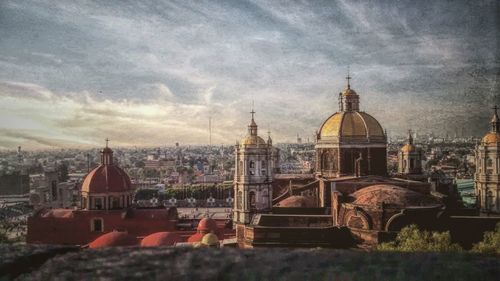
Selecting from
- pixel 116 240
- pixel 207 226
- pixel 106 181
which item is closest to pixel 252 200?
pixel 207 226

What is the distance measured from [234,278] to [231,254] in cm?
22

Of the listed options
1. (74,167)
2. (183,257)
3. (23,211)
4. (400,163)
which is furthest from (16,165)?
(183,257)

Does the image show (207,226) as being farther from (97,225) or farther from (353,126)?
(353,126)

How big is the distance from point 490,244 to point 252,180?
1285 cm

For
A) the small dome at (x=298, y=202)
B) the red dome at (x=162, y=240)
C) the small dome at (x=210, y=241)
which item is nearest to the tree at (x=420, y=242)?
the small dome at (x=210, y=241)

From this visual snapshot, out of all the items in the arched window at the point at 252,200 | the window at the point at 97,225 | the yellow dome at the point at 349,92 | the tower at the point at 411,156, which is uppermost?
the yellow dome at the point at 349,92

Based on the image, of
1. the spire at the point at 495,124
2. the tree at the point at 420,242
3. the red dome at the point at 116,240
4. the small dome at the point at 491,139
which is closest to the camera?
the tree at the point at 420,242

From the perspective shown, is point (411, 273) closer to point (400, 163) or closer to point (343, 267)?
point (343, 267)

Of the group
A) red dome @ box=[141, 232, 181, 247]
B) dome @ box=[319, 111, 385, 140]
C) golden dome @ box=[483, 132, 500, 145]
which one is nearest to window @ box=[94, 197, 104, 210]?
red dome @ box=[141, 232, 181, 247]

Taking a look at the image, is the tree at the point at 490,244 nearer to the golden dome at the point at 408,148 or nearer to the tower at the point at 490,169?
the tower at the point at 490,169

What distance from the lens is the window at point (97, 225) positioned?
2145 centimetres

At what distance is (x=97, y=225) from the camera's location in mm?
21531

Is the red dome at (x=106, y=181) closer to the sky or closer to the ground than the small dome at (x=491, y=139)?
closer to the ground

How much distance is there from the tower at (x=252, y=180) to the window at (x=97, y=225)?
6473 millimetres
